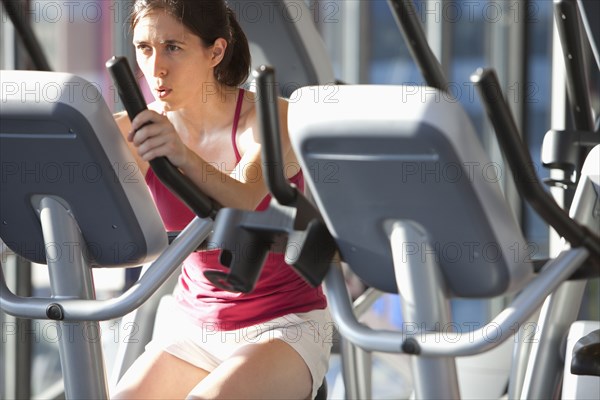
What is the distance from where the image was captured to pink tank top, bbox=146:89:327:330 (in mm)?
1955

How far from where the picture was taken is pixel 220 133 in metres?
2.08

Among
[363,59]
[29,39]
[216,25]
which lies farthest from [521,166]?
[363,59]

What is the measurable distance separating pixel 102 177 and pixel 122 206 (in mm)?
63

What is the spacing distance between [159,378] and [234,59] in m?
0.71

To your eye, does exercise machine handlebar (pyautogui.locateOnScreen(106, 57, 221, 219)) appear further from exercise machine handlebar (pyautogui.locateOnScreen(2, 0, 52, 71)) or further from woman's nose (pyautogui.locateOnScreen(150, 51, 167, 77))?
exercise machine handlebar (pyautogui.locateOnScreen(2, 0, 52, 71))

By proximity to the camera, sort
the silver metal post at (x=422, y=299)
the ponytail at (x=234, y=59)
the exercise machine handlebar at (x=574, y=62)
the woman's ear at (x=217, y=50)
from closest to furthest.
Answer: the silver metal post at (x=422, y=299) < the exercise machine handlebar at (x=574, y=62) < the woman's ear at (x=217, y=50) < the ponytail at (x=234, y=59)

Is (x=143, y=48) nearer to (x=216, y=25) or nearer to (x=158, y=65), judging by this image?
(x=158, y=65)

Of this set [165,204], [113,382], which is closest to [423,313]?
[165,204]

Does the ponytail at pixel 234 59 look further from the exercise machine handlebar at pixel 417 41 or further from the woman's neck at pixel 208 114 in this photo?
the exercise machine handlebar at pixel 417 41

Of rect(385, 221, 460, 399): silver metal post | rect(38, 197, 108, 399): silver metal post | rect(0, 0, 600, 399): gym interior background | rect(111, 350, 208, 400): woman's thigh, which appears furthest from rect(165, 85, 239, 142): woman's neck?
rect(385, 221, 460, 399): silver metal post

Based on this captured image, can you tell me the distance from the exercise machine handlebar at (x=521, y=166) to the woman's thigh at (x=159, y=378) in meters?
0.89

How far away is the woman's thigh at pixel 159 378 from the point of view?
75.2 inches

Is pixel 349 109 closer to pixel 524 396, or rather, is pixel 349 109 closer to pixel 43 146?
pixel 43 146

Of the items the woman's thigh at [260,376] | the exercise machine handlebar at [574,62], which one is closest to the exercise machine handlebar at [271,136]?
the woman's thigh at [260,376]
